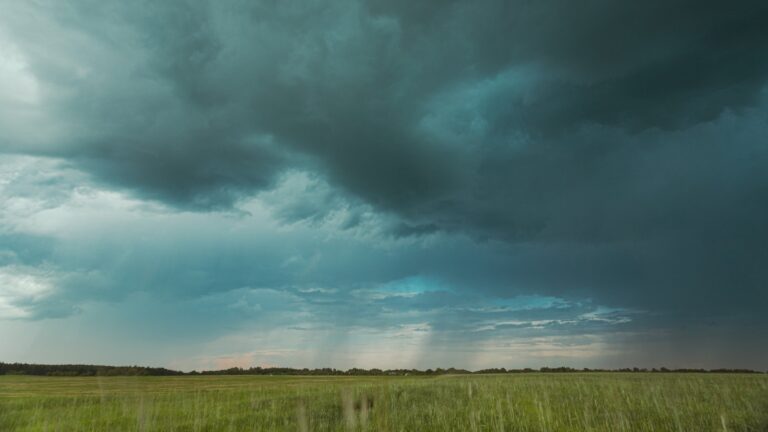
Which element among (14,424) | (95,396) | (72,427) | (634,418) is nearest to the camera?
(634,418)

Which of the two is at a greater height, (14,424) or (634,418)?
(634,418)

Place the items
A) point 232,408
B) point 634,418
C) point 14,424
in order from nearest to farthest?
1. point 634,418
2. point 14,424
3. point 232,408

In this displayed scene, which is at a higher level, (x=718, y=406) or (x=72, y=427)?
(x=718, y=406)

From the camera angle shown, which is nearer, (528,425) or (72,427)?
(528,425)

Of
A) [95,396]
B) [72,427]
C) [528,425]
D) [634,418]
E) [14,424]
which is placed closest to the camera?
[528,425]

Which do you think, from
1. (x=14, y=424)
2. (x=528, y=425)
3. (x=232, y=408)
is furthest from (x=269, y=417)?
(x=14, y=424)

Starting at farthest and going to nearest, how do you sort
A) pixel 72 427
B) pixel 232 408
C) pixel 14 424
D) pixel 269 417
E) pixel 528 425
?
pixel 232 408
pixel 14 424
pixel 269 417
pixel 72 427
pixel 528 425

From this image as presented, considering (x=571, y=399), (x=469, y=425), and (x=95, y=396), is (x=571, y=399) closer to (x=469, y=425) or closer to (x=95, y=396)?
(x=469, y=425)

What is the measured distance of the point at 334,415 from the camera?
14758 millimetres

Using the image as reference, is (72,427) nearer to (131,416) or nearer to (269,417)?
(131,416)

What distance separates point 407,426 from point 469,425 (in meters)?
1.63

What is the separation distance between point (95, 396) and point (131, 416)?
12069 millimetres

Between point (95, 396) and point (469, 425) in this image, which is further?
point (95, 396)

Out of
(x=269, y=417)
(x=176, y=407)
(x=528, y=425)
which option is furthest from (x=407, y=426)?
(x=176, y=407)
